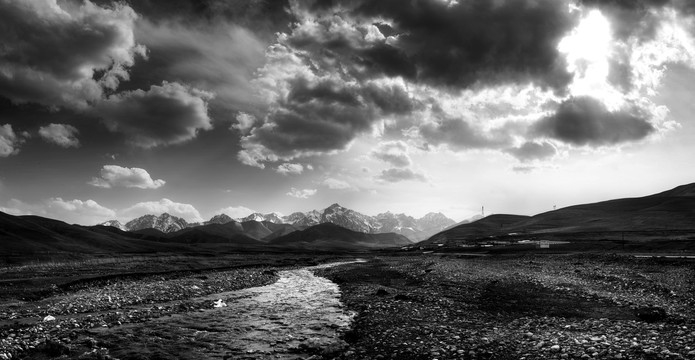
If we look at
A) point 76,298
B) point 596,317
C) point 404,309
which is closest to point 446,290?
point 404,309

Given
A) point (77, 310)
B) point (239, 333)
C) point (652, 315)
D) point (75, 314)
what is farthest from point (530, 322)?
point (77, 310)

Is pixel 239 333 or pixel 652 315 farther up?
pixel 652 315

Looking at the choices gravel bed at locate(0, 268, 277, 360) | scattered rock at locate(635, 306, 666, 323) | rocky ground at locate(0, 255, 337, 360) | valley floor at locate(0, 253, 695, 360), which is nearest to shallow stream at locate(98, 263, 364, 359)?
valley floor at locate(0, 253, 695, 360)

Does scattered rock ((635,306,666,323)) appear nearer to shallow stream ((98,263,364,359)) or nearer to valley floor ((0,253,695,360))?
valley floor ((0,253,695,360))

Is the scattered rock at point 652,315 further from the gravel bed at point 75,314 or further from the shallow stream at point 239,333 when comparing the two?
the gravel bed at point 75,314

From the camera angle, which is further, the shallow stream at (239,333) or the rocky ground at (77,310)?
the shallow stream at (239,333)

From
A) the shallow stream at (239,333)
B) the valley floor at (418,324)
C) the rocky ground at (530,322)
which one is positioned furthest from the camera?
the shallow stream at (239,333)

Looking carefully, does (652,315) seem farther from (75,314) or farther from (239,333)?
(75,314)

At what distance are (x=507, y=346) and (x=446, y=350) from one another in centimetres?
262

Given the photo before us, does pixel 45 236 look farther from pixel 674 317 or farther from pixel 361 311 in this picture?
pixel 674 317

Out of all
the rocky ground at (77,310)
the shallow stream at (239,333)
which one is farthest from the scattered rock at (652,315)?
the rocky ground at (77,310)

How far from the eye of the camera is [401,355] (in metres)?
14.9

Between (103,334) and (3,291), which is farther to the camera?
(3,291)

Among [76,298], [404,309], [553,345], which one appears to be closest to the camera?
[553,345]
